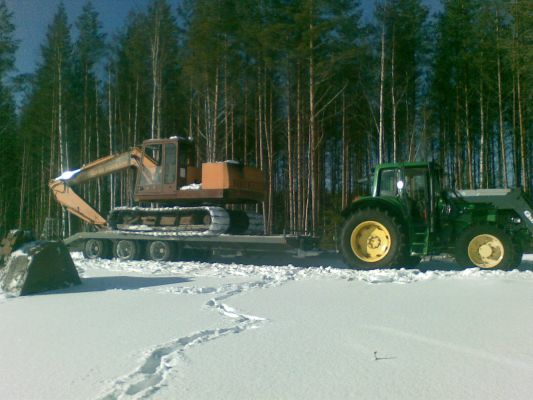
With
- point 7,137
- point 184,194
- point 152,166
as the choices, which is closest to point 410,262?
point 184,194

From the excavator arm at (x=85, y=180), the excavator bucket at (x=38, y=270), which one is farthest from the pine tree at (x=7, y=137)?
the excavator bucket at (x=38, y=270)

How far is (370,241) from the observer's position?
888cm

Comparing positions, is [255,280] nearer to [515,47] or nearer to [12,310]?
[12,310]

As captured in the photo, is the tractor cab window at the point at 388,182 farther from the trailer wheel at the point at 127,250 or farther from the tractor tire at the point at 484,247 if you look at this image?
the trailer wheel at the point at 127,250

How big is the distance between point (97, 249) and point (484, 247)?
8649 mm

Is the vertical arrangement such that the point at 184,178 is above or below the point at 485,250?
above

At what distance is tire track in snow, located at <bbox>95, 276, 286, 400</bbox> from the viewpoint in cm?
248

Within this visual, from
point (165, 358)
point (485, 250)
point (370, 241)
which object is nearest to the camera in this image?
point (165, 358)

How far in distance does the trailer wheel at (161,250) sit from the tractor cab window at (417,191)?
17.4ft

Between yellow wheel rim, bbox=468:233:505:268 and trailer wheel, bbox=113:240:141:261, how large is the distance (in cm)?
713

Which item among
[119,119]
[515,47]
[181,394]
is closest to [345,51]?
[515,47]

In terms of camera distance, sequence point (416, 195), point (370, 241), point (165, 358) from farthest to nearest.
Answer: point (370, 241)
point (416, 195)
point (165, 358)

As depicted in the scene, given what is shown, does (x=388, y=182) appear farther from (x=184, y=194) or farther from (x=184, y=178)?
(x=184, y=178)

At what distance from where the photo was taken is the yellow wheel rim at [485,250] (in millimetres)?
8164
